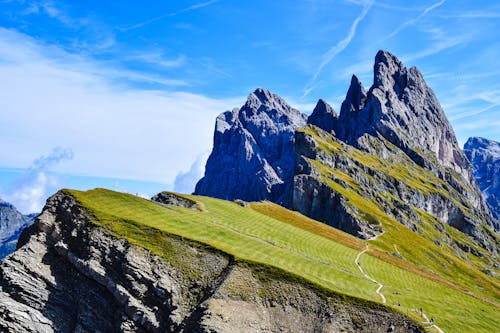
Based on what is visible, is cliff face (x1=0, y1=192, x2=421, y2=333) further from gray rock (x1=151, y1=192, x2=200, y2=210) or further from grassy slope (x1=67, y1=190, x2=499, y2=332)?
gray rock (x1=151, y1=192, x2=200, y2=210)

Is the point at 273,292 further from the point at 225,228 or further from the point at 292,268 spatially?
the point at 225,228

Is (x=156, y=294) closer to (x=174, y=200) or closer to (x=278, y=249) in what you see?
(x=278, y=249)

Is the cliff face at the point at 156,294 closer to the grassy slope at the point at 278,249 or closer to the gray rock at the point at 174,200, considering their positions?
the grassy slope at the point at 278,249

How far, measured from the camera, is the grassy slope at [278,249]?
48.1 metres

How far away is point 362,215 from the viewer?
13800cm

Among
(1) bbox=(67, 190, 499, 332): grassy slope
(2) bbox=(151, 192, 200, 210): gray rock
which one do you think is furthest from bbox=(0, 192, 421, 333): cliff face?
(2) bbox=(151, 192, 200, 210): gray rock

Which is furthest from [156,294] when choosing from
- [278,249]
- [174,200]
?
[174,200]

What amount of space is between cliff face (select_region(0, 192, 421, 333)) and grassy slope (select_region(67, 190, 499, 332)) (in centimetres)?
177

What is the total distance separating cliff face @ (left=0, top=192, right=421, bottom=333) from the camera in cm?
4150

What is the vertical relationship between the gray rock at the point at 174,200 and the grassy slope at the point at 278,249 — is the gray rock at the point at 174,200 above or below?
above

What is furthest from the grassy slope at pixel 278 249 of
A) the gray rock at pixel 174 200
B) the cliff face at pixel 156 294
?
the gray rock at pixel 174 200

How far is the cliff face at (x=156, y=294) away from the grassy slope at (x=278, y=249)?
1.77 m

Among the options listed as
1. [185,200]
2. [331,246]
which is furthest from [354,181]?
[185,200]

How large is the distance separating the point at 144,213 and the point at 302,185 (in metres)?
92.8
